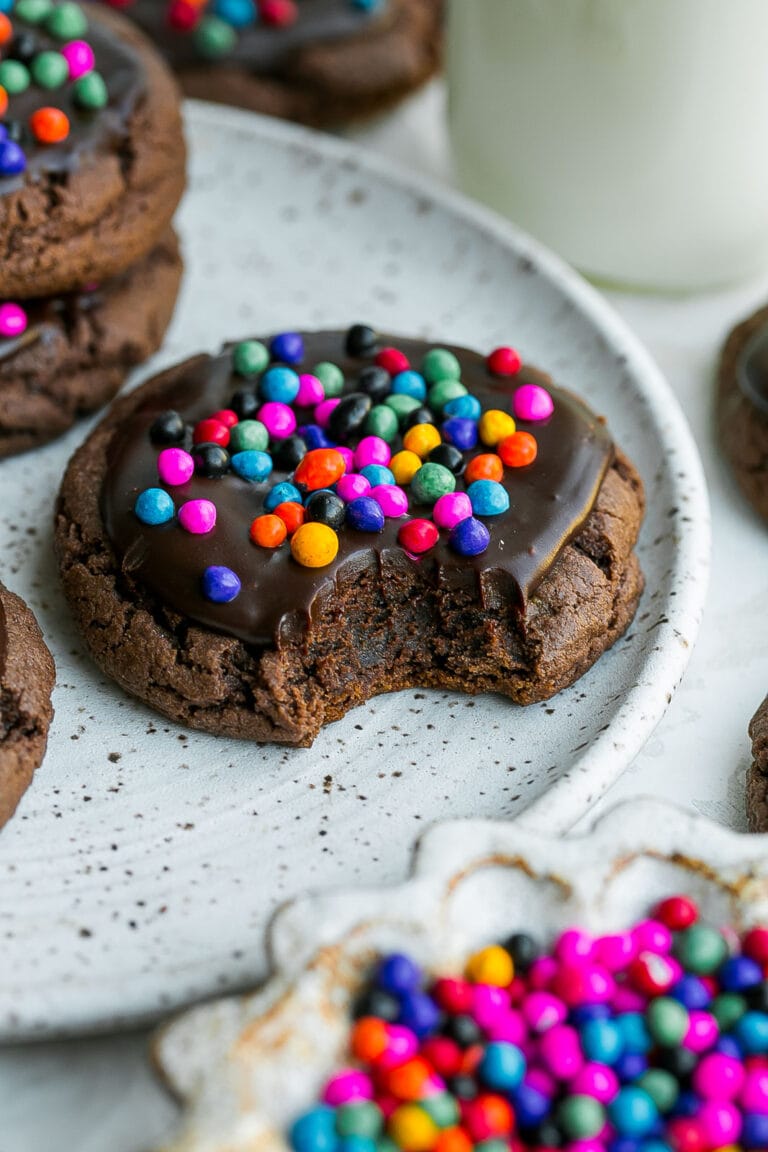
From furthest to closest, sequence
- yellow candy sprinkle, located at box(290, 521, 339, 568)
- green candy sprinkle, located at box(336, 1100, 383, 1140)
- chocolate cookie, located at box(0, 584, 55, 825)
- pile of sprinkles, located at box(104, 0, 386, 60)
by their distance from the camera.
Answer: pile of sprinkles, located at box(104, 0, 386, 60)
yellow candy sprinkle, located at box(290, 521, 339, 568)
chocolate cookie, located at box(0, 584, 55, 825)
green candy sprinkle, located at box(336, 1100, 383, 1140)

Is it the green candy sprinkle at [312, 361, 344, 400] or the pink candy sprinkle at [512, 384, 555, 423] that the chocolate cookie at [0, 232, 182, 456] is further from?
the pink candy sprinkle at [512, 384, 555, 423]

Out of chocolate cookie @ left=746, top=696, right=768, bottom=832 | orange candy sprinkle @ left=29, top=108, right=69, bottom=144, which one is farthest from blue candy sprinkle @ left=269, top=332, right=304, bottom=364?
chocolate cookie @ left=746, top=696, right=768, bottom=832

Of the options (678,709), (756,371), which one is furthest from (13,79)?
(678,709)

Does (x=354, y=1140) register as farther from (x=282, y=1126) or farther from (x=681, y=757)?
(x=681, y=757)

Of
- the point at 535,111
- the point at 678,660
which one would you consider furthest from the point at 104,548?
the point at 535,111

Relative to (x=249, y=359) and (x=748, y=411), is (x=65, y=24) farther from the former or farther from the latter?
(x=748, y=411)

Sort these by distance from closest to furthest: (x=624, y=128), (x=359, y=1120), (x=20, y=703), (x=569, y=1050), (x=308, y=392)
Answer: (x=359, y=1120)
(x=569, y=1050)
(x=20, y=703)
(x=308, y=392)
(x=624, y=128)

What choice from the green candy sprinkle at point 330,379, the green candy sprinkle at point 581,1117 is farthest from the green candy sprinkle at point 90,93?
the green candy sprinkle at point 581,1117

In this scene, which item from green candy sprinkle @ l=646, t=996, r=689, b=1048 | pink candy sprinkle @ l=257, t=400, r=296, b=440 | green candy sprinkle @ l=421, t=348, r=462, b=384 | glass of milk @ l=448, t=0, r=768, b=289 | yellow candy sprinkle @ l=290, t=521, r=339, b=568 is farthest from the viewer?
glass of milk @ l=448, t=0, r=768, b=289
